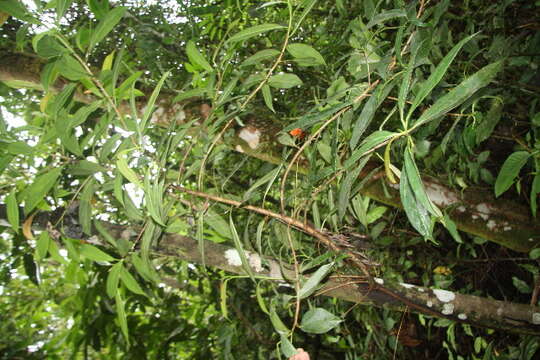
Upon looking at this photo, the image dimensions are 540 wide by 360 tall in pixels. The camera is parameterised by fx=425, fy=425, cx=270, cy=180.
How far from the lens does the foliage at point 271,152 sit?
2.10ft

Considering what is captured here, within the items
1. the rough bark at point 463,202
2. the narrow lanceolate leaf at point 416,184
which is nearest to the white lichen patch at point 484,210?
the rough bark at point 463,202

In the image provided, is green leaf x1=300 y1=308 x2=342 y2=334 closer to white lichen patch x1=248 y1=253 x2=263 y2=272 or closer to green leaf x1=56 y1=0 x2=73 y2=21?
white lichen patch x1=248 y1=253 x2=263 y2=272

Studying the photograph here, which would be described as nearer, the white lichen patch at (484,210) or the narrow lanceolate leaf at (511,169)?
the narrow lanceolate leaf at (511,169)

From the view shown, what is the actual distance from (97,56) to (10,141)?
39.3 inches

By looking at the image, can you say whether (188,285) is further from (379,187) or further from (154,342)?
(379,187)

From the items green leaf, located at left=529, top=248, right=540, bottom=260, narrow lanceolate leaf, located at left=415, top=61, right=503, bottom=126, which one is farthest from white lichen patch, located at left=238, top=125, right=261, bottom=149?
narrow lanceolate leaf, located at left=415, top=61, right=503, bottom=126

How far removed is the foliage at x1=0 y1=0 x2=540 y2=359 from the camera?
2.10 ft

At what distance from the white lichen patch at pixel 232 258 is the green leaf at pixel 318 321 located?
0.94 ft

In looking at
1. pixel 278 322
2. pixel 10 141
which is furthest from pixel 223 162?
pixel 278 322

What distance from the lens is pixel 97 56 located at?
169cm

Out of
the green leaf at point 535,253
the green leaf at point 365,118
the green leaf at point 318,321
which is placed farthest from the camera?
the green leaf at point 535,253

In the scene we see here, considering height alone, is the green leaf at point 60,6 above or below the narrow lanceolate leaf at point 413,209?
above

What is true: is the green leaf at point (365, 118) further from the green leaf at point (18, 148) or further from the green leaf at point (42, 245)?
the green leaf at point (42, 245)

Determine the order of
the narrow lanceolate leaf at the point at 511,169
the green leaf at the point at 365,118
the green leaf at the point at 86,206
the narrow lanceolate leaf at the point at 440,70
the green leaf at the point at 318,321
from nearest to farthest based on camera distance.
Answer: the narrow lanceolate leaf at the point at 440,70 → the green leaf at the point at 365,118 → the green leaf at the point at 318,321 → the narrow lanceolate leaf at the point at 511,169 → the green leaf at the point at 86,206
